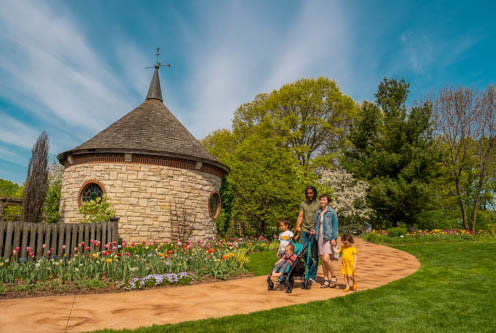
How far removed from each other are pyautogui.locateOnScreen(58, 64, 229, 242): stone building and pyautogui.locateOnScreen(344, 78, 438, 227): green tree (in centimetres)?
1153

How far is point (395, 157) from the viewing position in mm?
19609

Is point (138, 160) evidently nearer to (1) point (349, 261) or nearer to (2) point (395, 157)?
(1) point (349, 261)

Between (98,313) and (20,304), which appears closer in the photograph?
(98,313)

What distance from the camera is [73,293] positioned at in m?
5.78

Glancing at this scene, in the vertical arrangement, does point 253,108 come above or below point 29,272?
above

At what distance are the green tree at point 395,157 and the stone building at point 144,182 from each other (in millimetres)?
11527

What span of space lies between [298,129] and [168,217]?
16.4 meters

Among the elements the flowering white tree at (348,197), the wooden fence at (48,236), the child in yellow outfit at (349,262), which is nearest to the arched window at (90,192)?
the wooden fence at (48,236)

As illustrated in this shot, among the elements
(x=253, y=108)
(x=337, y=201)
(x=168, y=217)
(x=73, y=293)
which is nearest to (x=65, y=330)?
(x=73, y=293)

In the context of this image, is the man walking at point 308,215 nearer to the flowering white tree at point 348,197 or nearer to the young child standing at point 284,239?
the young child standing at point 284,239

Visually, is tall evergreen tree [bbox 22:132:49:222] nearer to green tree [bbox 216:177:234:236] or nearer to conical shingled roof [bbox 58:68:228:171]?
conical shingled roof [bbox 58:68:228:171]

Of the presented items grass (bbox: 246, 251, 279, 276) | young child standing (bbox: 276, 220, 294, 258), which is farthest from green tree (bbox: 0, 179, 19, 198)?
young child standing (bbox: 276, 220, 294, 258)

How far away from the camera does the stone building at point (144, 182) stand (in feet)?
38.6

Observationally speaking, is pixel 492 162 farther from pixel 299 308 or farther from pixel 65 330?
pixel 65 330
